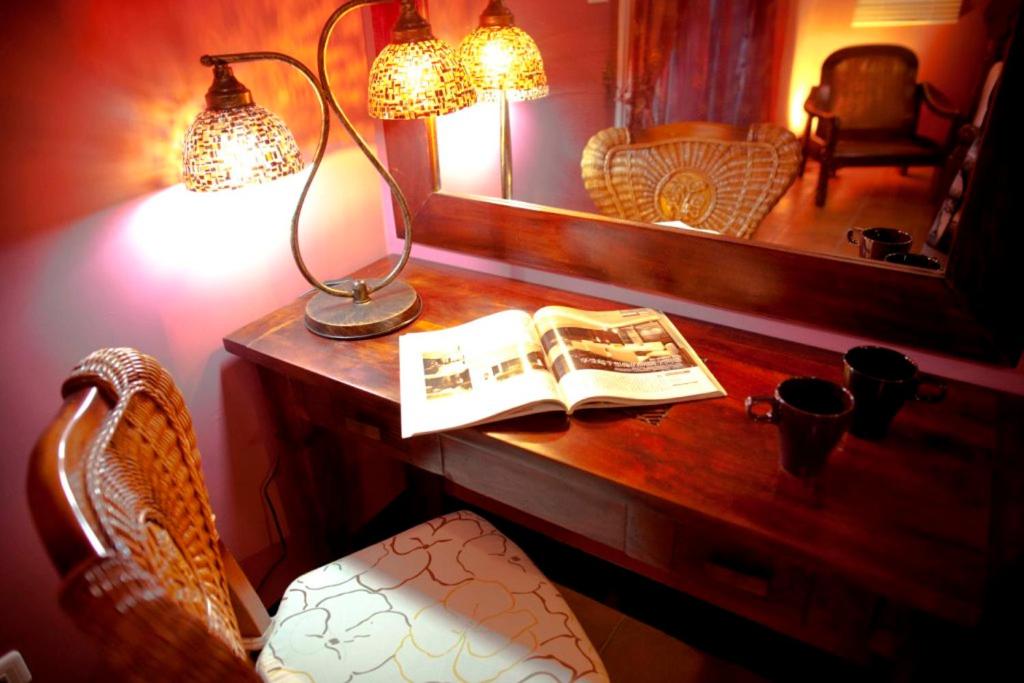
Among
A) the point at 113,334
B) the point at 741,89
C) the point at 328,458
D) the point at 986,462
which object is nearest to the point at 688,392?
the point at 986,462

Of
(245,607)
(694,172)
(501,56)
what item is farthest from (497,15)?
(245,607)

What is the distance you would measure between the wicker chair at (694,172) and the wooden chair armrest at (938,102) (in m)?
0.18

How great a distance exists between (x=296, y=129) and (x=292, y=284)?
1.01ft

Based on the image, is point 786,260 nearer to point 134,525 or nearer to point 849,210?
point 849,210

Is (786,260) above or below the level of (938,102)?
below

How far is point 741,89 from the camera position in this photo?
1045 mm

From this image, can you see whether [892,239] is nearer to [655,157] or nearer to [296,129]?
[655,157]

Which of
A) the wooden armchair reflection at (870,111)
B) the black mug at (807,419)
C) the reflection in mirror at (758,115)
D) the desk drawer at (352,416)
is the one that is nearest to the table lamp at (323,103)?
the desk drawer at (352,416)

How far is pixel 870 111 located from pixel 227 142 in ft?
3.06

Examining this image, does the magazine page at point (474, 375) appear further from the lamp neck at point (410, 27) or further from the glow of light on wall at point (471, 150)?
the lamp neck at point (410, 27)

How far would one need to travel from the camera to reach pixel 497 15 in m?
1.17

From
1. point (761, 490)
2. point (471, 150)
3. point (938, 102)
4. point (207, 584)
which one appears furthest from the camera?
point (471, 150)

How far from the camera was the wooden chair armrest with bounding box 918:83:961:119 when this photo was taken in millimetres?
905

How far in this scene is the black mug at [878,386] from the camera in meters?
0.84
